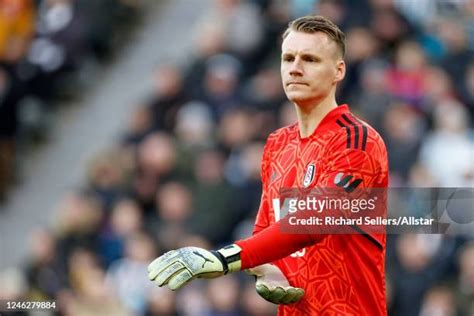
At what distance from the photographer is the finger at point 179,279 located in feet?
17.0

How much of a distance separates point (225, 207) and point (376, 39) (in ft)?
7.54

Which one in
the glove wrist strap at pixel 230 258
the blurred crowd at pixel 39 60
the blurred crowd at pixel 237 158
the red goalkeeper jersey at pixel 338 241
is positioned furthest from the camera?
the blurred crowd at pixel 39 60

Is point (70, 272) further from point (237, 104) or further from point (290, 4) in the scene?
point (290, 4)

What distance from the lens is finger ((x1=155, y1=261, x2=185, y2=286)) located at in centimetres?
520

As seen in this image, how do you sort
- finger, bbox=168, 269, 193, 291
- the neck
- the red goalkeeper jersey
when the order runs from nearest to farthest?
finger, bbox=168, 269, 193, 291 → the red goalkeeper jersey → the neck

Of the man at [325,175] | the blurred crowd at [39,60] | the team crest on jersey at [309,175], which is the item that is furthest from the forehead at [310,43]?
Answer: the blurred crowd at [39,60]

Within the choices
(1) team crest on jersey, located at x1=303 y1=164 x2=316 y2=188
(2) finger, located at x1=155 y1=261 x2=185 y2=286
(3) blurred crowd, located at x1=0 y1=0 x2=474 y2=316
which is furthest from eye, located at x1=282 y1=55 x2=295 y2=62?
(3) blurred crowd, located at x1=0 y1=0 x2=474 y2=316

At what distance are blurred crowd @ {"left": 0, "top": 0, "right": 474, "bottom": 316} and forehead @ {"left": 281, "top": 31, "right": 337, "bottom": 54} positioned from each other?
171 inches

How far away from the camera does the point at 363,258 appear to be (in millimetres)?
5738

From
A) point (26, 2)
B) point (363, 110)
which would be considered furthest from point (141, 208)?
point (26, 2)

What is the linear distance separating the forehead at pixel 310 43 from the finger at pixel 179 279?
118cm

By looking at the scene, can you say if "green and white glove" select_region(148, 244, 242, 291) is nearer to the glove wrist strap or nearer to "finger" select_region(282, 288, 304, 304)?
the glove wrist strap

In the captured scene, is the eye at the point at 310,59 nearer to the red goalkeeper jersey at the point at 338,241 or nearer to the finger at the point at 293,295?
the red goalkeeper jersey at the point at 338,241

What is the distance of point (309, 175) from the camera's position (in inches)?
225
